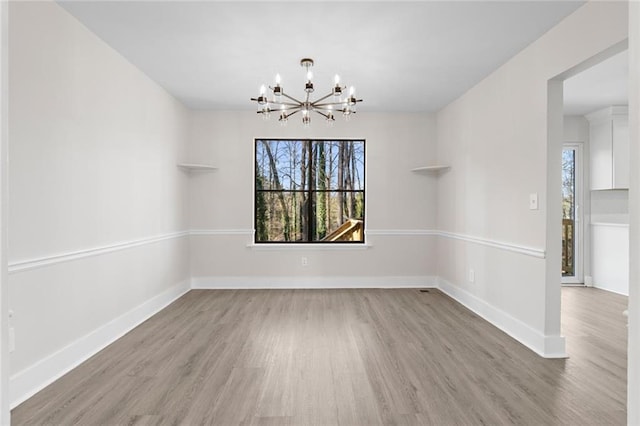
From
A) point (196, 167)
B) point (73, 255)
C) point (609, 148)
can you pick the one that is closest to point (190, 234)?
point (196, 167)

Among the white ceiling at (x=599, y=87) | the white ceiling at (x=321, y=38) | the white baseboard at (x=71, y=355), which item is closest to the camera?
the white baseboard at (x=71, y=355)

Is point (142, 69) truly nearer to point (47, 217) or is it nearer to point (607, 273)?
point (47, 217)

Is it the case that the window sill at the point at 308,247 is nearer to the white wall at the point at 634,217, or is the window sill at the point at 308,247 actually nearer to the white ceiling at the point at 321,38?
the white ceiling at the point at 321,38

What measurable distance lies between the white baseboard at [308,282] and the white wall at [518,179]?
0.79 metres

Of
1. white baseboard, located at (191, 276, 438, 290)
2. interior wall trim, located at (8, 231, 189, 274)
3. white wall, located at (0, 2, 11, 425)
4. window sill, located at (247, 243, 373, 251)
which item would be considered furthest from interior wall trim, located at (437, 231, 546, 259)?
interior wall trim, located at (8, 231, 189, 274)

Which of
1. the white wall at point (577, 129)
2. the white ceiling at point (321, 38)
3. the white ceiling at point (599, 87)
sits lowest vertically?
the white wall at point (577, 129)

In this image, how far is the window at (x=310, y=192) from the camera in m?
5.50

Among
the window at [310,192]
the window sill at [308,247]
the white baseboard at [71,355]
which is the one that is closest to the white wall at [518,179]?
the window sill at [308,247]

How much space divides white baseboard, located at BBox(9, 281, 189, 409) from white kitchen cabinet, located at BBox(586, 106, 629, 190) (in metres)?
6.14

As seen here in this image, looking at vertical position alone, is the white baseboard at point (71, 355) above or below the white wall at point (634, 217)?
below

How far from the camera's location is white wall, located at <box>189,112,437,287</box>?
534cm

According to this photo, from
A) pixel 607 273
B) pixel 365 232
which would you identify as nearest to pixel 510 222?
pixel 365 232

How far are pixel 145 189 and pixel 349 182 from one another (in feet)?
9.22

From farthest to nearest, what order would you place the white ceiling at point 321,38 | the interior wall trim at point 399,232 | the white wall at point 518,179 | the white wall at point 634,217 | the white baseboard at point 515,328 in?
the interior wall trim at point 399,232
the white baseboard at point 515,328
the white wall at point 518,179
the white ceiling at point 321,38
the white wall at point 634,217
